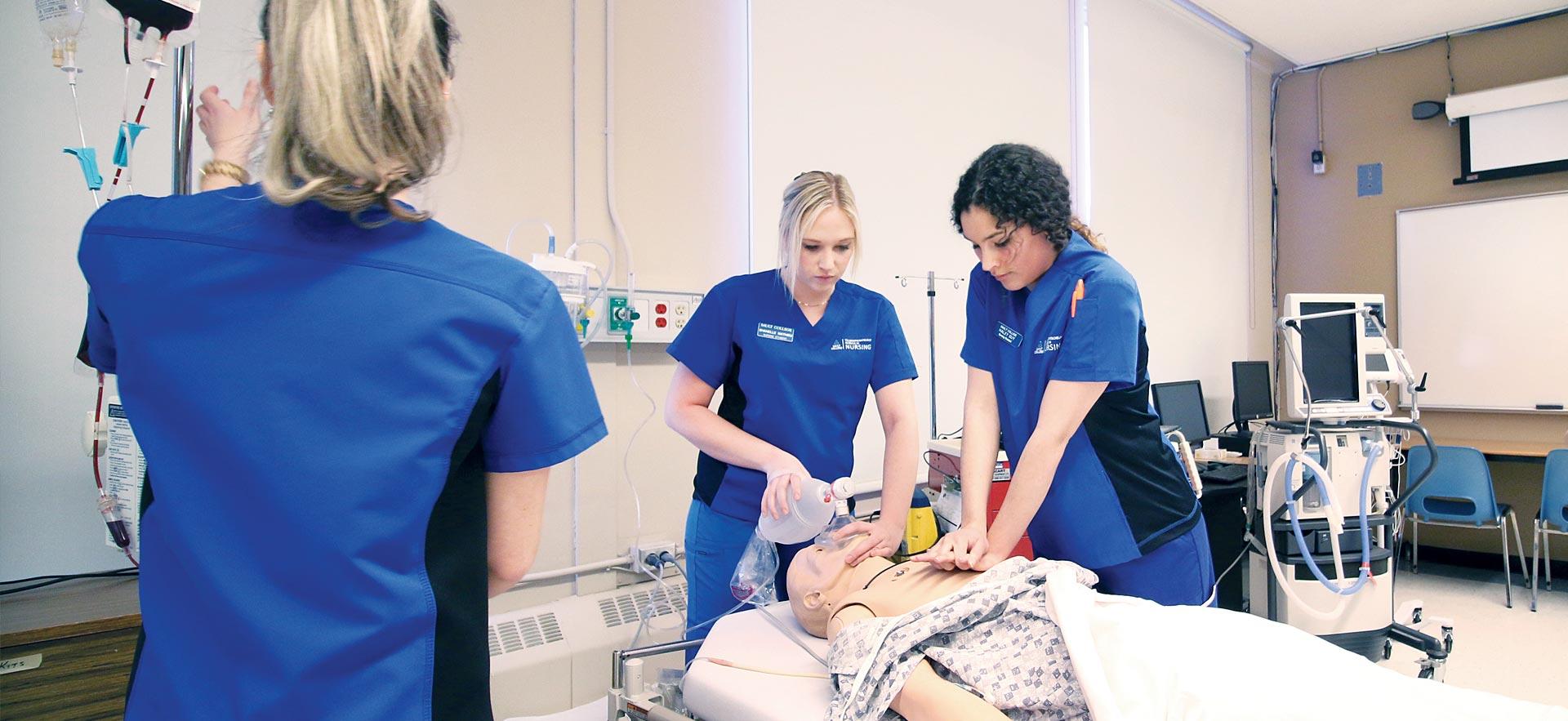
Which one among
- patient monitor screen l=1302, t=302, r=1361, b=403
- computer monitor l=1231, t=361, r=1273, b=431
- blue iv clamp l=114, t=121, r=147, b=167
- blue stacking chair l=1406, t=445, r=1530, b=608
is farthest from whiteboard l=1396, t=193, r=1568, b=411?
blue iv clamp l=114, t=121, r=147, b=167

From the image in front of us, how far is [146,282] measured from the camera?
0.65 m

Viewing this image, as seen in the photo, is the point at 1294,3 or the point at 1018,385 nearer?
the point at 1018,385

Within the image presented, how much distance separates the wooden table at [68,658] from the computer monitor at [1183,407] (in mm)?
3827

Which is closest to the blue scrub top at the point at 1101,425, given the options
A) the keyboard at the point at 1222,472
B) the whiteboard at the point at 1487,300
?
the keyboard at the point at 1222,472

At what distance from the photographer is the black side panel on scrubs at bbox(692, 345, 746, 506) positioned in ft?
5.52

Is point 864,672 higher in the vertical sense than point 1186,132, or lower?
lower

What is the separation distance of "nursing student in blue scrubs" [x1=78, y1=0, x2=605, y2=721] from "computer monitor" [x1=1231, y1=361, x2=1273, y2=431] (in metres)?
4.65

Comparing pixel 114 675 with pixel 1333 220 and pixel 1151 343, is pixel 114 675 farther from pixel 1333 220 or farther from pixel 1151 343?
pixel 1333 220

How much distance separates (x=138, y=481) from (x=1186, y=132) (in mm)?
4958

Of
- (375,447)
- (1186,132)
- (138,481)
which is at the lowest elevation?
(138,481)

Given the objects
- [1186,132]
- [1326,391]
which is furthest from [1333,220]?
[1326,391]

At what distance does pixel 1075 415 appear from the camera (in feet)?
4.67

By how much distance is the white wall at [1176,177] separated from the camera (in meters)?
4.09

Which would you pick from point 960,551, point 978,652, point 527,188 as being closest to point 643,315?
point 527,188
